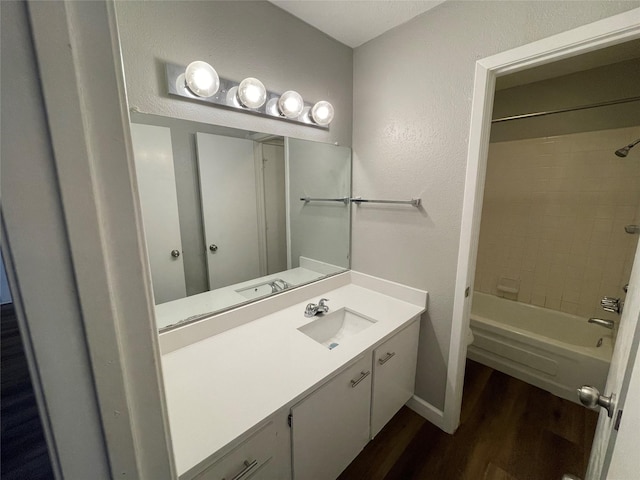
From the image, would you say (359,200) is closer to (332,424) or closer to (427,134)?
(427,134)

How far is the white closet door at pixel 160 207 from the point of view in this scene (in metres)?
1.08

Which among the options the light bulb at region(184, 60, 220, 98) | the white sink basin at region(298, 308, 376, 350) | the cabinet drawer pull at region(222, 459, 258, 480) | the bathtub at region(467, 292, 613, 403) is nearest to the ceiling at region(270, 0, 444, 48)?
the light bulb at region(184, 60, 220, 98)

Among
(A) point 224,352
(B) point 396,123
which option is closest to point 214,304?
(A) point 224,352

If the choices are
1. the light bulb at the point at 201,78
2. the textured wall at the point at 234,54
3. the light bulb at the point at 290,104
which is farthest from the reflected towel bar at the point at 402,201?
the light bulb at the point at 201,78

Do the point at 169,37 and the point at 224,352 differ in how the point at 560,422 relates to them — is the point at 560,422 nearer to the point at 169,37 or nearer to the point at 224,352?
the point at 224,352

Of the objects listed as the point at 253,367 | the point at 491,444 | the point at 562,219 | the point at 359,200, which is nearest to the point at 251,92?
the point at 359,200

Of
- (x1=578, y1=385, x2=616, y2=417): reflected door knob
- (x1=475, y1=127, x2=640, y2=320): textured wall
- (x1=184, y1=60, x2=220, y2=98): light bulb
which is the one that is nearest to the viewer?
(x1=578, y1=385, x2=616, y2=417): reflected door knob

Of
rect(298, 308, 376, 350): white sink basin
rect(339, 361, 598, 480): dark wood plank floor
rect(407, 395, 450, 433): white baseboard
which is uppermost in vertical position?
rect(298, 308, 376, 350): white sink basin

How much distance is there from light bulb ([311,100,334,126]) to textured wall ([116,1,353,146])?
62mm

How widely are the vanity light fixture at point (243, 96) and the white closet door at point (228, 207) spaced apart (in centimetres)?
17

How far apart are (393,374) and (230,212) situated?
1.28 m

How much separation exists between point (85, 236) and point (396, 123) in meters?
1.63

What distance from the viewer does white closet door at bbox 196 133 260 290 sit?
1.29 m

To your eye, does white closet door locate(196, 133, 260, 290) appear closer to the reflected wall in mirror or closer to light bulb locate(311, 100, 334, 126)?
the reflected wall in mirror
